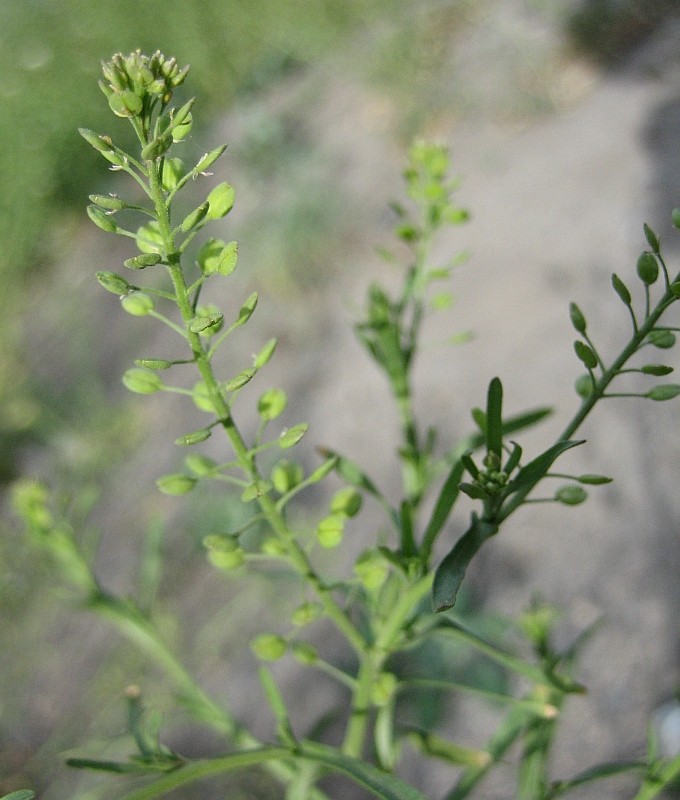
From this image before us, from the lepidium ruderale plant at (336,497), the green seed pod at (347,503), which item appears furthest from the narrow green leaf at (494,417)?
the green seed pod at (347,503)

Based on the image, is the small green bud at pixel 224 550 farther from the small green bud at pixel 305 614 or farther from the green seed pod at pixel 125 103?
the green seed pod at pixel 125 103

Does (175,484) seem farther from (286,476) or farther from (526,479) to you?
(526,479)

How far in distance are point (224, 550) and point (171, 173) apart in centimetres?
18

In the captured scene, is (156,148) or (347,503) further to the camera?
(347,503)

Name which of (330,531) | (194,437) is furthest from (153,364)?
(330,531)

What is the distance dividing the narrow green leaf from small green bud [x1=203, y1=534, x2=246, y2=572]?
0.14 m

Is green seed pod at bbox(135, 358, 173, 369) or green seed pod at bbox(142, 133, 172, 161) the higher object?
green seed pod at bbox(142, 133, 172, 161)

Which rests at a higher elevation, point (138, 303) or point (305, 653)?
point (138, 303)

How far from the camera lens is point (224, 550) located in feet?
1.33

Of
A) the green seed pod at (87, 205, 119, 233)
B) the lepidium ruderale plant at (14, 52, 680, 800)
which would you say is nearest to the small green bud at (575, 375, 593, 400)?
the lepidium ruderale plant at (14, 52, 680, 800)

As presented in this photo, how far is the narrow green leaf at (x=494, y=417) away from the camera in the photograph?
0.36 meters

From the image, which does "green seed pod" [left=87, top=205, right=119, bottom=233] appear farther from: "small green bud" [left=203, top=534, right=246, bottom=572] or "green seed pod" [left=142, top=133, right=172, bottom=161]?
"small green bud" [left=203, top=534, right=246, bottom=572]

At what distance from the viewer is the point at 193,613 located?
162 cm

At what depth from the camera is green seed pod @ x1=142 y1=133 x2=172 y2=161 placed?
29 cm
